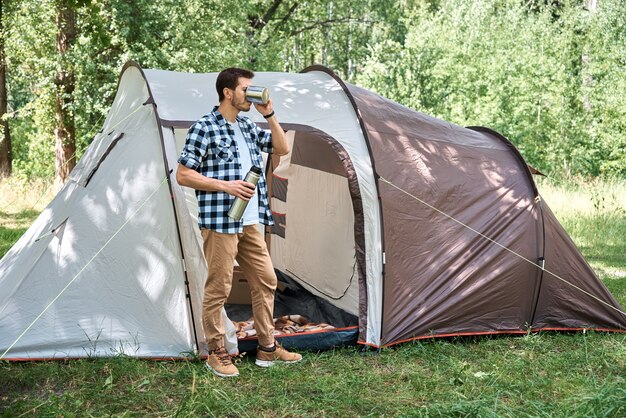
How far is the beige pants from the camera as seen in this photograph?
4.12 metres

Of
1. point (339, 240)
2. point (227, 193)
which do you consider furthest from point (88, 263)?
point (339, 240)

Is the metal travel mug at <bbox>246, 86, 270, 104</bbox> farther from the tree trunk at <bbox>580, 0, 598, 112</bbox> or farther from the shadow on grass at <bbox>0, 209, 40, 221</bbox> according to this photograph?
the tree trunk at <bbox>580, 0, 598, 112</bbox>

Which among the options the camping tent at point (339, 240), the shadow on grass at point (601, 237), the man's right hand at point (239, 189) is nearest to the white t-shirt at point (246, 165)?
the man's right hand at point (239, 189)

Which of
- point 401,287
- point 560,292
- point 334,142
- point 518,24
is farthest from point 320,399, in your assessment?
point 518,24

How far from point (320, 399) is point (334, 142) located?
1664 millimetres

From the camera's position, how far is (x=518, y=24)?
18.0m

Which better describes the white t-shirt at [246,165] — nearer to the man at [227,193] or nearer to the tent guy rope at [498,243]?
the man at [227,193]

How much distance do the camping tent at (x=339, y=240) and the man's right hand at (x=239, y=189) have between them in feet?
2.26

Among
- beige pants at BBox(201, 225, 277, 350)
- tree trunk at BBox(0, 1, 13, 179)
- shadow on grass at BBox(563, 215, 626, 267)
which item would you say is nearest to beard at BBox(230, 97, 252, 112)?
beige pants at BBox(201, 225, 277, 350)

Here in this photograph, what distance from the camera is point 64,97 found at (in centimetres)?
1244

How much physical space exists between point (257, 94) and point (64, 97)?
30.4ft

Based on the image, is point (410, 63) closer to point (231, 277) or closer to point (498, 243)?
point (498, 243)

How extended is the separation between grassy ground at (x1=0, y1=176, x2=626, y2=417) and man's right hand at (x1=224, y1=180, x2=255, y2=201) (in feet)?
3.24

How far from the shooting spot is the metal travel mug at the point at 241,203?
13.0 ft
